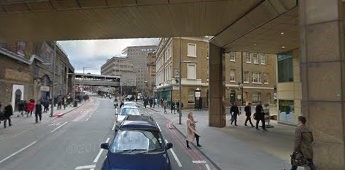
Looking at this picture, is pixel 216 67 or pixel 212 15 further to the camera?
pixel 216 67

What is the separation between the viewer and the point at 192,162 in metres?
11.8

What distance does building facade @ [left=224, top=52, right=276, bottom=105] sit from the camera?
189 ft

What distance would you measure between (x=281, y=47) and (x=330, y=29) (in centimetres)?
1466

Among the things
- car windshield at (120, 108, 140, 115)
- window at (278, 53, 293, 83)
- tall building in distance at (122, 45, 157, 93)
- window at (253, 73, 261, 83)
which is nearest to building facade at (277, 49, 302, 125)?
window at (278, 53, 293, 83)

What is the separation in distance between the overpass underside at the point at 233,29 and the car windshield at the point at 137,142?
15.6 feet

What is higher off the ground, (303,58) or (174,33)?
(174,33)

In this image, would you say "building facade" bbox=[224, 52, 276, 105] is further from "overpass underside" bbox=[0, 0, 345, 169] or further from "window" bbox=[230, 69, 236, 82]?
"overpass underside" bbox=[0, 0, 345, 169]

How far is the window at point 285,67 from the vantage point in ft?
84.1

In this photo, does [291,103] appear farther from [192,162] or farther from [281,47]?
[192,162]

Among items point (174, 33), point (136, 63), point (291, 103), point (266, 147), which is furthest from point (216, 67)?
point (136, 63)

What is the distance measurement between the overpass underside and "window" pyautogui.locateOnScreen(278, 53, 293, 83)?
1311 millimetres

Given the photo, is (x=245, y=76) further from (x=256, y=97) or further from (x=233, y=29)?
(x=233, y=29)

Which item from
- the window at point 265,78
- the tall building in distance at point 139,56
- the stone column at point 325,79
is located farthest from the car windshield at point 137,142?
the tall building in distance at point 139,56

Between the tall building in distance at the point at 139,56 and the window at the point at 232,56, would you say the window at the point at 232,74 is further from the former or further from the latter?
the tall building in distance at the point at 139,56
